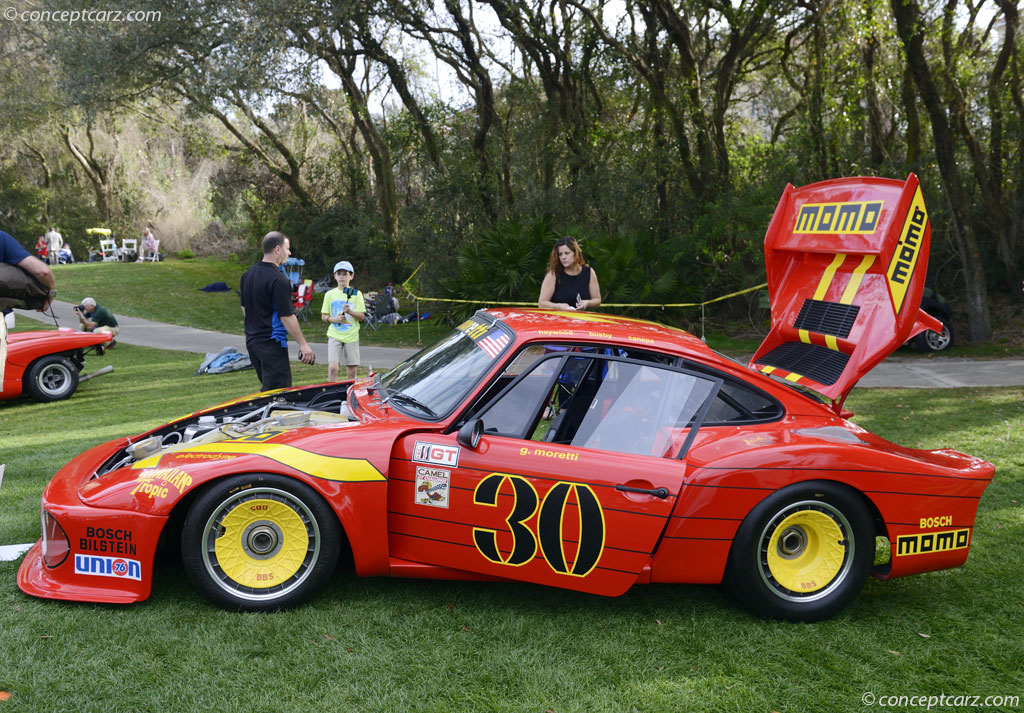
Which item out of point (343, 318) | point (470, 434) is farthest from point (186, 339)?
point (470, 434)

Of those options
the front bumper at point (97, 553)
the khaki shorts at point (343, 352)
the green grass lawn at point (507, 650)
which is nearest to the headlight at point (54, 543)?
the front bumper at point (97, 553)

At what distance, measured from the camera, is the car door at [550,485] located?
11.3 ft

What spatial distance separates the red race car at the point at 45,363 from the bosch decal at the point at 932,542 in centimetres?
976

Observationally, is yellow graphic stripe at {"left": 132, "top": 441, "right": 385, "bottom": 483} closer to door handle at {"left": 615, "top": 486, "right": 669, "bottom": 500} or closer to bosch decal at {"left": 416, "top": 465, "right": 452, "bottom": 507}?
bosch decal at {"left": 416, "top": 465, "right": 452, "bottom": 507}

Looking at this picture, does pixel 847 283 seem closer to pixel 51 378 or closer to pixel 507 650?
pixel 507 650

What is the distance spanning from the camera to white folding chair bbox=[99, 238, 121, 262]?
31781 mm

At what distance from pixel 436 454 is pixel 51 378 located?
8.43m

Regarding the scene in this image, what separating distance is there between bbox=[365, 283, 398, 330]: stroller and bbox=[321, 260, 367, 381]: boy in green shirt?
28.8 feet

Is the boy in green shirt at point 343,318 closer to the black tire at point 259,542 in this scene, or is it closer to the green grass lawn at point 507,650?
the green grass lawn at point 507,650

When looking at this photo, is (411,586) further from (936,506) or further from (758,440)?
(936,506)

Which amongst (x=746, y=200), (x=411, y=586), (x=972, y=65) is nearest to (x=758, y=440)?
(x=411, y=586)

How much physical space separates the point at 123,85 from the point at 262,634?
53.7ft

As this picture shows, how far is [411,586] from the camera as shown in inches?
156

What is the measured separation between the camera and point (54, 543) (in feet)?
11.7
